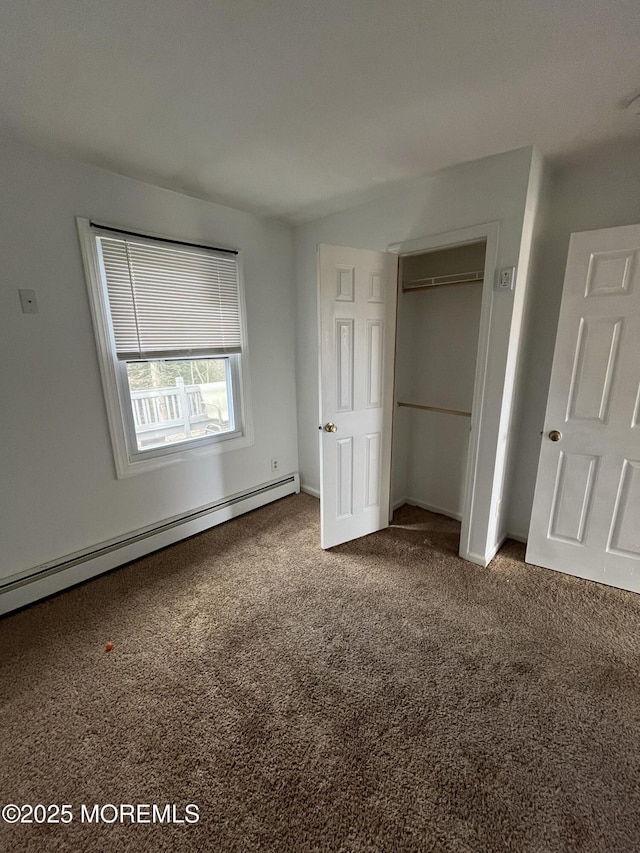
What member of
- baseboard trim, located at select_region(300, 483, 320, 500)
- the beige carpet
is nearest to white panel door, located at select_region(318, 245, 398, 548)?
the beige carpet

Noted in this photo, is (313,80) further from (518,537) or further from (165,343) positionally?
(518,537)

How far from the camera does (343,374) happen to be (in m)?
2.42

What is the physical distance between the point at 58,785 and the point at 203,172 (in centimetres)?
296

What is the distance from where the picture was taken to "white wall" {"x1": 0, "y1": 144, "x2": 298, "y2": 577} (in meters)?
1.87

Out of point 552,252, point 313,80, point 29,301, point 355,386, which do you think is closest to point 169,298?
point 29,301

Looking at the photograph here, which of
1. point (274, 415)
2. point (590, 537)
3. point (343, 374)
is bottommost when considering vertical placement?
point (590, 537)

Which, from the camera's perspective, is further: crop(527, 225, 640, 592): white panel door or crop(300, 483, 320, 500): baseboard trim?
crop(300, 483, 320, 500): baseboard trim

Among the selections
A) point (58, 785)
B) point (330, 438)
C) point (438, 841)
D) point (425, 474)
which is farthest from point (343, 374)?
point (58, 785)

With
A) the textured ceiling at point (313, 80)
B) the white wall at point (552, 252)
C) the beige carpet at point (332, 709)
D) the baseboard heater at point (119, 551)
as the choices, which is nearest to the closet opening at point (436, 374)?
the white wall at point (552, 252)

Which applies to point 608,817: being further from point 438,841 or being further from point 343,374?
point 343,374

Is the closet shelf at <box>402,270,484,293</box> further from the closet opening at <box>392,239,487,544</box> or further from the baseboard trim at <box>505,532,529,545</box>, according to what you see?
the baseboard trim at <box>505,532,529,545</box>

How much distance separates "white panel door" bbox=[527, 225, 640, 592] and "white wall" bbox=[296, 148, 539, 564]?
0.89 feet

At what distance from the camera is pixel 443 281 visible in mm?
2596

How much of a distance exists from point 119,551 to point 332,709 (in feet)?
5.70
